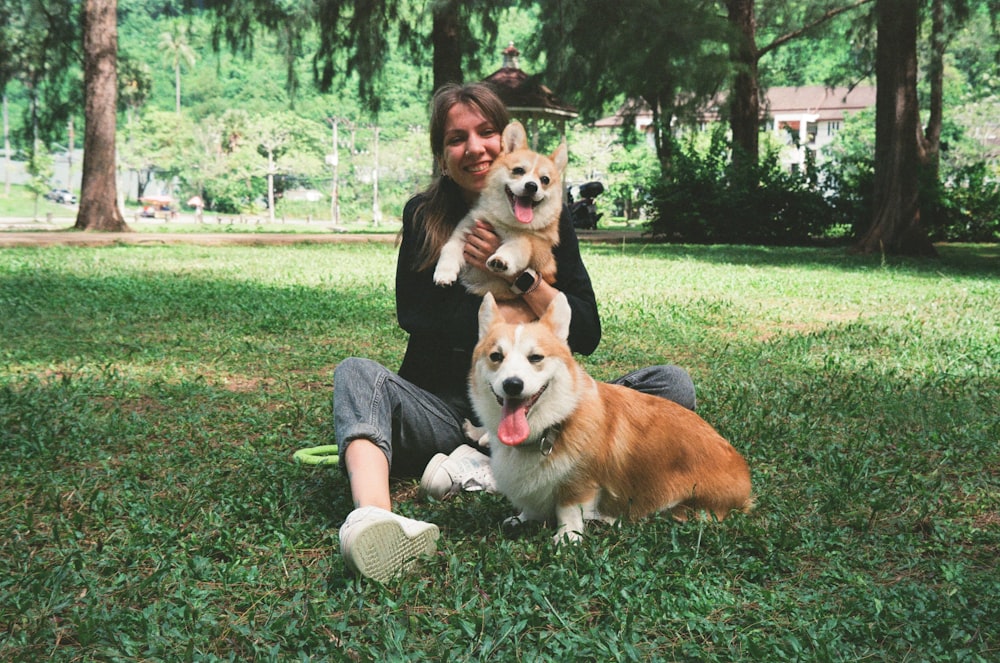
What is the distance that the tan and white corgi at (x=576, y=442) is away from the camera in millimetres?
2652

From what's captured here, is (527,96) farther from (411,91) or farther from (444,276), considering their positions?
(411,91)

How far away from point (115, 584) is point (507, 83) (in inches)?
699

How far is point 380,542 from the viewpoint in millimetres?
2486

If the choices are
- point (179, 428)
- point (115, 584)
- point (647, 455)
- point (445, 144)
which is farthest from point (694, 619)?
point (179, 428)

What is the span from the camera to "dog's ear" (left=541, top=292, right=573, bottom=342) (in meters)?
2.81

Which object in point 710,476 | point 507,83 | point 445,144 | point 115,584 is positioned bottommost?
point 115,584

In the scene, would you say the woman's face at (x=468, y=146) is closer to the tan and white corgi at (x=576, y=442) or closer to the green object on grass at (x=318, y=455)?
the tan and white corgi at (x=576, y=442)

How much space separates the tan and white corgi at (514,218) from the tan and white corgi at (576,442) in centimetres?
62

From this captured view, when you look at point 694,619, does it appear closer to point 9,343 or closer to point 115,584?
point 115,584

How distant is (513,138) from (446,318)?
0.75 m

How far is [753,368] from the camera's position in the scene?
5664 millimetres

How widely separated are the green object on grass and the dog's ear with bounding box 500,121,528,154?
4.58ft

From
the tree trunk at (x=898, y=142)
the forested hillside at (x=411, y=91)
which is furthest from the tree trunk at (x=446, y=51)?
the tree trunk at (x=898, y=142)

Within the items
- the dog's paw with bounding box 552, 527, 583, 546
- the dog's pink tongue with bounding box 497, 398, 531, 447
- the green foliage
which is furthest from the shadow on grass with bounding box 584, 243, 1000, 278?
the dog's pink tongue with bounding box 497, 398, 531, 447
